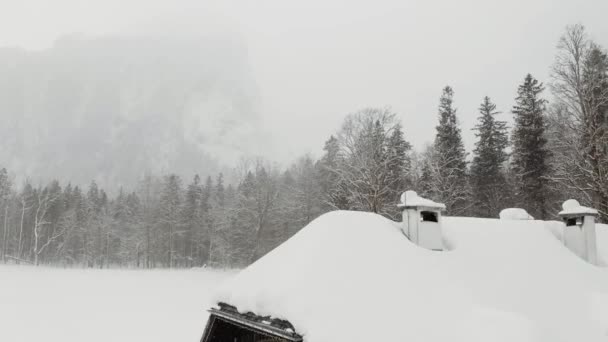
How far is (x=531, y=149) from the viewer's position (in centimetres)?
2956

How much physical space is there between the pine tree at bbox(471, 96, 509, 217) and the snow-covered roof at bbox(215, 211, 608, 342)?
24.5m

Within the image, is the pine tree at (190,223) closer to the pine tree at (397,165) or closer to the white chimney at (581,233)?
the pine tree at (397,165)

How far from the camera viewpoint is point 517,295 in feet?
23.2

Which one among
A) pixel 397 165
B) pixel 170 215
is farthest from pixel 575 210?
pixel 170 215

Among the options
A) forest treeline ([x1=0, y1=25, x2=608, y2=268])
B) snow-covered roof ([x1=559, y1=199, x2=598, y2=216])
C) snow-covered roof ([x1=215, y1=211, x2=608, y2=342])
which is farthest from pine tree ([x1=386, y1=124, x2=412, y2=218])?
snow-covered roof ([x1=215, y1=211, x2=608, y2=342])

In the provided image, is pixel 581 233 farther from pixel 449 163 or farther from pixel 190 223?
pixel 190 223

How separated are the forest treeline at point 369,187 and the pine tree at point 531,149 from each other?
0.08 meters

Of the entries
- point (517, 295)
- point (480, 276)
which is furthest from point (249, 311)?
point (517, 295)

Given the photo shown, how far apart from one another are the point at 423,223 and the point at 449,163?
25.3 meters

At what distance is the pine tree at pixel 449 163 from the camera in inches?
1143

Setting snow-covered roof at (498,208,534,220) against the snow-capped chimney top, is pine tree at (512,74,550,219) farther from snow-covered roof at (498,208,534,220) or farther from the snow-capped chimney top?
the snow-capped chimney top

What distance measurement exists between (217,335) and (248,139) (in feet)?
578

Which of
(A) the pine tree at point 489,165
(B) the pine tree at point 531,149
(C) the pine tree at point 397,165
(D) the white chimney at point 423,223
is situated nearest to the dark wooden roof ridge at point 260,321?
(D) the white chimney at point 423,223

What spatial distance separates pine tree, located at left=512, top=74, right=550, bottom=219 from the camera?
2842 cm
